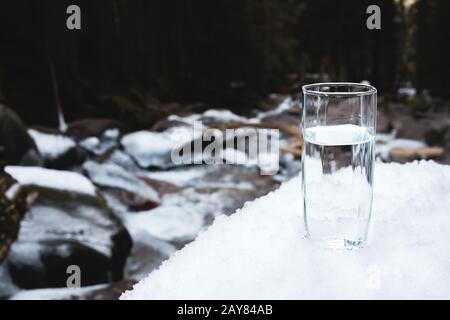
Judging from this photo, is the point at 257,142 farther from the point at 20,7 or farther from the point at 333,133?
the point at 333,133

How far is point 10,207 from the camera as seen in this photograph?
16.0ft

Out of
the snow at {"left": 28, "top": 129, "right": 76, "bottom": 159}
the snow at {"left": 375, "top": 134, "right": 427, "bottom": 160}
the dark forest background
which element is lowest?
the snow at {"left": 375, "top": 134, "right": 427, "bottom": 160}

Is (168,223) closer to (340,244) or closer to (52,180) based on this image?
(52,180)

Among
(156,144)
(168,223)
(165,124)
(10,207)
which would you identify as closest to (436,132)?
(165,124)

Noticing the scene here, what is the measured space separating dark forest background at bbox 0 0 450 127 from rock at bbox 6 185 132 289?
4.17 metres

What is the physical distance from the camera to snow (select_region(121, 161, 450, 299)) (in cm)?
62

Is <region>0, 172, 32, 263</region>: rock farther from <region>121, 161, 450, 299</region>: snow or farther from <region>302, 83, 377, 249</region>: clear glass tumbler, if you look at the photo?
<region>302, 83, 377, 249</region>: clear glass tumbler

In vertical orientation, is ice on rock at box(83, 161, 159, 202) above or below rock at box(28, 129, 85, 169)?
below

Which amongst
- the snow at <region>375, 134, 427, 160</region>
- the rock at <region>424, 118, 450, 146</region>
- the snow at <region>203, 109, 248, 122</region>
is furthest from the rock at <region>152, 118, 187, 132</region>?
the rock at <region>424, 118, 450, 146</region>

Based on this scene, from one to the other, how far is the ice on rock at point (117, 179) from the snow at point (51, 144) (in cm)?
44

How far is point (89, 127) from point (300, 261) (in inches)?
Answer: 351

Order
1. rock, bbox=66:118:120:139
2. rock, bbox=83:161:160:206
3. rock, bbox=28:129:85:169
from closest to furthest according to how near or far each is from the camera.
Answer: rock, bbox=83:161:160:206
rock, bbox=28:129:85:169
rock, bbox=66:118:120:139

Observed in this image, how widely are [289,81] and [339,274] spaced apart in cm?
1251

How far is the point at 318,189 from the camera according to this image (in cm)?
75
